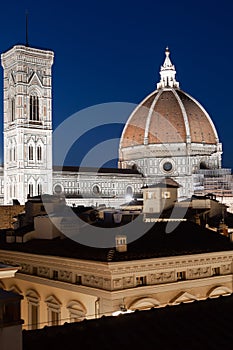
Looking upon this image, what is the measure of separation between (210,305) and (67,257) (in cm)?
589

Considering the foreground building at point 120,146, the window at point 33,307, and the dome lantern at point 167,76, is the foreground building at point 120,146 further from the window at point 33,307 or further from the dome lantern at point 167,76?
the window at point 33,307

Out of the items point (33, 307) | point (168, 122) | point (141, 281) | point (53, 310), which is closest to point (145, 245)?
point (141, 281)

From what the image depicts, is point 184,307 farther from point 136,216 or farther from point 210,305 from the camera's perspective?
point 136,216

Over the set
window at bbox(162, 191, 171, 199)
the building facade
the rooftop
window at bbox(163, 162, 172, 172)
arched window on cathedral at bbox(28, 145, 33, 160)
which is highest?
arched window on cathedral at bbox(28, 145, 33, 160)

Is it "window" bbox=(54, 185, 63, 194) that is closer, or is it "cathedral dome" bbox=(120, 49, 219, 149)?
"window" bbox=(54, 185, 63, 194)

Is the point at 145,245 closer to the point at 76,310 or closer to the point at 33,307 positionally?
the point at 76,310

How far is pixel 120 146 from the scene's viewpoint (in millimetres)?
76938

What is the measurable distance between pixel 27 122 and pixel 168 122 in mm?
20238

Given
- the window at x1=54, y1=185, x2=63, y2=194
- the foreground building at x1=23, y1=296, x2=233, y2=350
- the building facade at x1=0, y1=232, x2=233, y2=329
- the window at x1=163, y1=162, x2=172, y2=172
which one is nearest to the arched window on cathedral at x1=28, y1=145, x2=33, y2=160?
the window at x1=54, y1=185, x2=63, y2=194

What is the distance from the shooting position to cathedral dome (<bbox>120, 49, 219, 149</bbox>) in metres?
71.7

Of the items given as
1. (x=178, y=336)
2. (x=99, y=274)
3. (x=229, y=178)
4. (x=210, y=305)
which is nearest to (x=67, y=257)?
(x=99, y=274)

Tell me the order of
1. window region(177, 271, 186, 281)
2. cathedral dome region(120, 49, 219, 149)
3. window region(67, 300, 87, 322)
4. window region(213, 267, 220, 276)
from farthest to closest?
cathedral dome region(120, 49, 219, 149), window region(213, 267, 220, 276), window region(177, 271, 186, 281), window region(67, 300, 87, 322)

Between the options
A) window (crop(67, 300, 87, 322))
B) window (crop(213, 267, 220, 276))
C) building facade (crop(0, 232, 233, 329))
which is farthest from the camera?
window (crop(213, 267, 220, 276))

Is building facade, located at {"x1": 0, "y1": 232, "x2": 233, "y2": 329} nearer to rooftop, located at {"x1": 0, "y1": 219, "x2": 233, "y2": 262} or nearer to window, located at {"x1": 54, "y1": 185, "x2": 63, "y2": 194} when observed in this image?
rooftop, located at {"x1": 0, "y1": 219, "x2": 233, "y2": 262}
